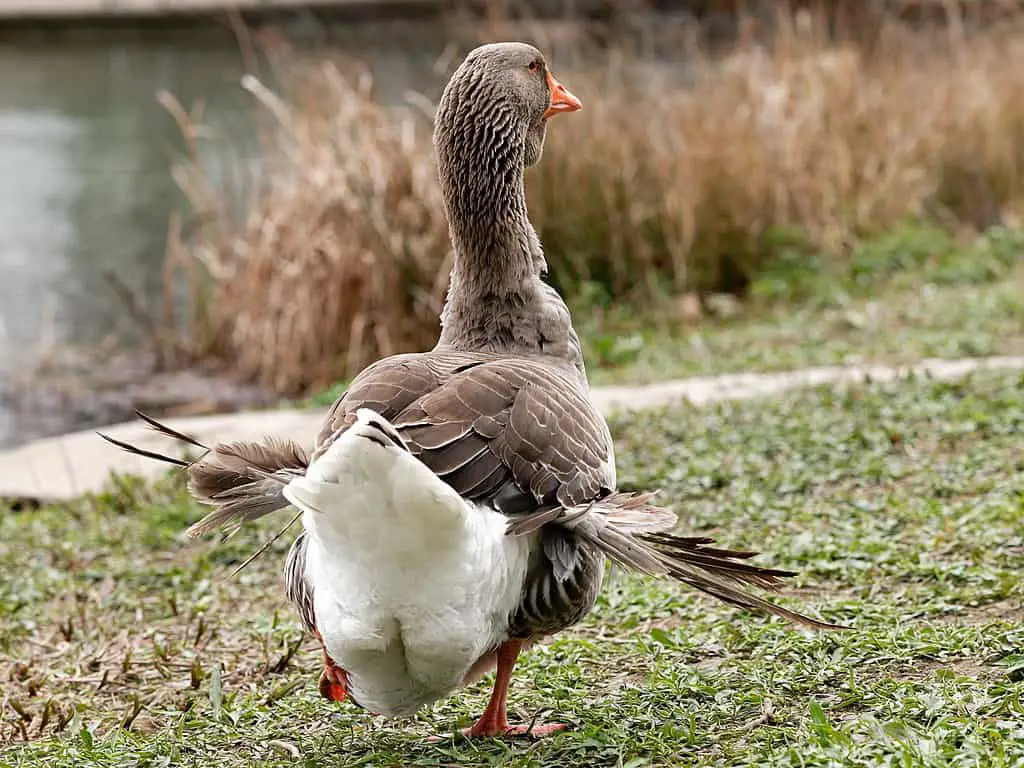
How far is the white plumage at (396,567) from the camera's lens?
9.36 feet

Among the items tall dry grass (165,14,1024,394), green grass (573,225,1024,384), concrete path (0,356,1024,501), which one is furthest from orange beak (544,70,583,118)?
tall dry grass (165,14,1024,394)

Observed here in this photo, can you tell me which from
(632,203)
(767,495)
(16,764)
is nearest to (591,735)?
(16,764)

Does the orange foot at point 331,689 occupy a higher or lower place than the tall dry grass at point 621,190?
lower

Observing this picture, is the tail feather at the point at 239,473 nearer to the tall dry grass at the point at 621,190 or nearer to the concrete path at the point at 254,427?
the concrete path at the point at 254,427

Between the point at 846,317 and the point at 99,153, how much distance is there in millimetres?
11615

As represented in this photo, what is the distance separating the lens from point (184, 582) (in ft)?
18.1

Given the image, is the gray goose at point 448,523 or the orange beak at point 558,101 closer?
the gray goose at point 448,523

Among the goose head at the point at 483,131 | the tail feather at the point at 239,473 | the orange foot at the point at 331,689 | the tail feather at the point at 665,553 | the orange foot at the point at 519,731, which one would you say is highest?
the goose head at the point at 483,131

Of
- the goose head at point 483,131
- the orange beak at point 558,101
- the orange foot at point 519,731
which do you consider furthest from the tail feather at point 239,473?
the orange beak at point 558,101

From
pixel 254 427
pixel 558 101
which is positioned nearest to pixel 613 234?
pixel 254 427

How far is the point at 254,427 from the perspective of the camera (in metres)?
7.58

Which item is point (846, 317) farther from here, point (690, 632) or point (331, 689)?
point (331, 689)

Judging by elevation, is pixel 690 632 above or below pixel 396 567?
below

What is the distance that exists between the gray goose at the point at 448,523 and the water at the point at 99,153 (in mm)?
6879
